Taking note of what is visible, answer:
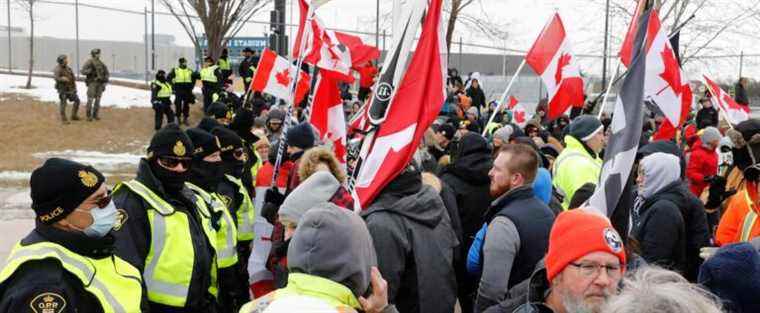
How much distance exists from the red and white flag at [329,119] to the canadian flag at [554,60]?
3.27 metres

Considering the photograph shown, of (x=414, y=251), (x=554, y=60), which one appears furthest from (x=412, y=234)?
(x=554, y=60)

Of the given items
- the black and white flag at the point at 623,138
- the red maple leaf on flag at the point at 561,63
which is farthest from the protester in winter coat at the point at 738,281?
the red maple leaf on flag at the point at 561,63

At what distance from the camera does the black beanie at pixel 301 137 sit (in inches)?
271

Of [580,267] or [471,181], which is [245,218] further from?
[580,267]

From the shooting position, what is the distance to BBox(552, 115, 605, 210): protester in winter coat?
6965mm

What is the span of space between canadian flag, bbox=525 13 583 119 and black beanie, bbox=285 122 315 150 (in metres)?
4.00

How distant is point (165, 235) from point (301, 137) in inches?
106

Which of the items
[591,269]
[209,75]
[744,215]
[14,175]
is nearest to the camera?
[591,269]

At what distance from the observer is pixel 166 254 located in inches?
169

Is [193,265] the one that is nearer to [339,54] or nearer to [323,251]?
[323,251]

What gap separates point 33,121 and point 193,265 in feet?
66.0

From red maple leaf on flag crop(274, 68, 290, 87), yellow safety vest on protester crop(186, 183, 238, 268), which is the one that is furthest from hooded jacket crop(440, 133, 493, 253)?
red maple leaf on flag crop(274, 68, 290, 87)

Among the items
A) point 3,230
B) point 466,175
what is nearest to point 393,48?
point 466,175

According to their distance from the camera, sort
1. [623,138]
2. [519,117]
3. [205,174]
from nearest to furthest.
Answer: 1. [623,138]
2. [205,174]
3. [519,117]
